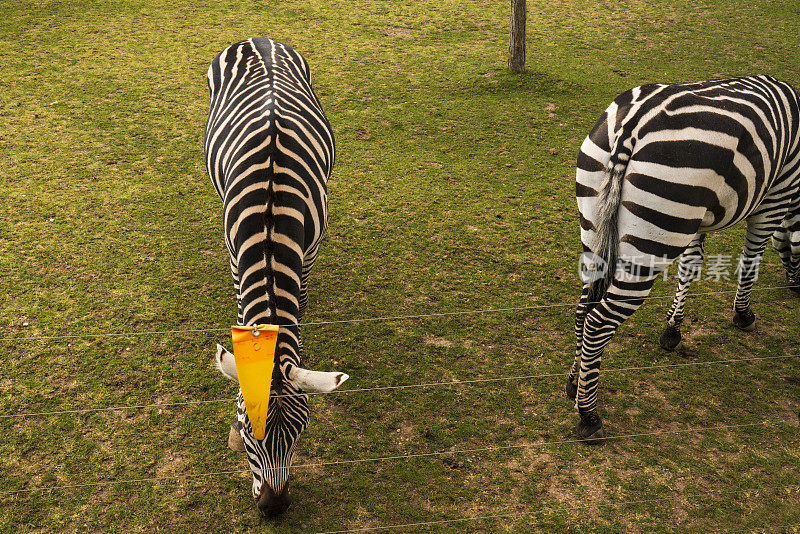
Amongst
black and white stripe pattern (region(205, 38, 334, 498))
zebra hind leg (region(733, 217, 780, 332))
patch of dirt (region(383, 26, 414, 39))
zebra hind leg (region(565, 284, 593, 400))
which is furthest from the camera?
patch of dirt (region(383, 26, 414, 39))

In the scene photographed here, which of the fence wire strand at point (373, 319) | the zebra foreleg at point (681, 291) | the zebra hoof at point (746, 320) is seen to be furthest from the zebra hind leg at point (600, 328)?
the zebra hoof at point (746, 320)

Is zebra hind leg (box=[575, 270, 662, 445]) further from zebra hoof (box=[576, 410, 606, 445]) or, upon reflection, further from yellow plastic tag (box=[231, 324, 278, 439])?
yellow plastic tag (box=[231, 324, 278, 439])

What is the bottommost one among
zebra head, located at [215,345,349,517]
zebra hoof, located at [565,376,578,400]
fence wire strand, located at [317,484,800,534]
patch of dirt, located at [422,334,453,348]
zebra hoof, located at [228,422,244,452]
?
fence wire strand, located at [317,484,800,534]

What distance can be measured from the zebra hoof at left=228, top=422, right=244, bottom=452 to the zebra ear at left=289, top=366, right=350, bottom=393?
1.09 metres

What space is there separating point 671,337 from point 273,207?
323cm

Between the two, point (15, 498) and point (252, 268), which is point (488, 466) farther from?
point (15, 498)

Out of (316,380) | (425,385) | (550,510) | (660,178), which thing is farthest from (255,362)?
(660,178)

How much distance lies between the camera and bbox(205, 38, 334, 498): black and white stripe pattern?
317 centimetres

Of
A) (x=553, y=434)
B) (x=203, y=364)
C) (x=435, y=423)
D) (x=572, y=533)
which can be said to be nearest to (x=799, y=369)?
(x=553, y=434)

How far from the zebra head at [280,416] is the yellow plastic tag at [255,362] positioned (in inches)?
2.0

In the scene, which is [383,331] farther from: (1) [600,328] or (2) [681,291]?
(2) [681,291]

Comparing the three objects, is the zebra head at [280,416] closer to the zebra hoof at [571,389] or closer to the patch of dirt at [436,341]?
the patch of dirt at [436,341]

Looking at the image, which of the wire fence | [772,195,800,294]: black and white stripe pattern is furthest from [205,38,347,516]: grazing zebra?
[772,195,800,294]: black and white stripe pattern

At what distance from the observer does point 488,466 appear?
3.94m
